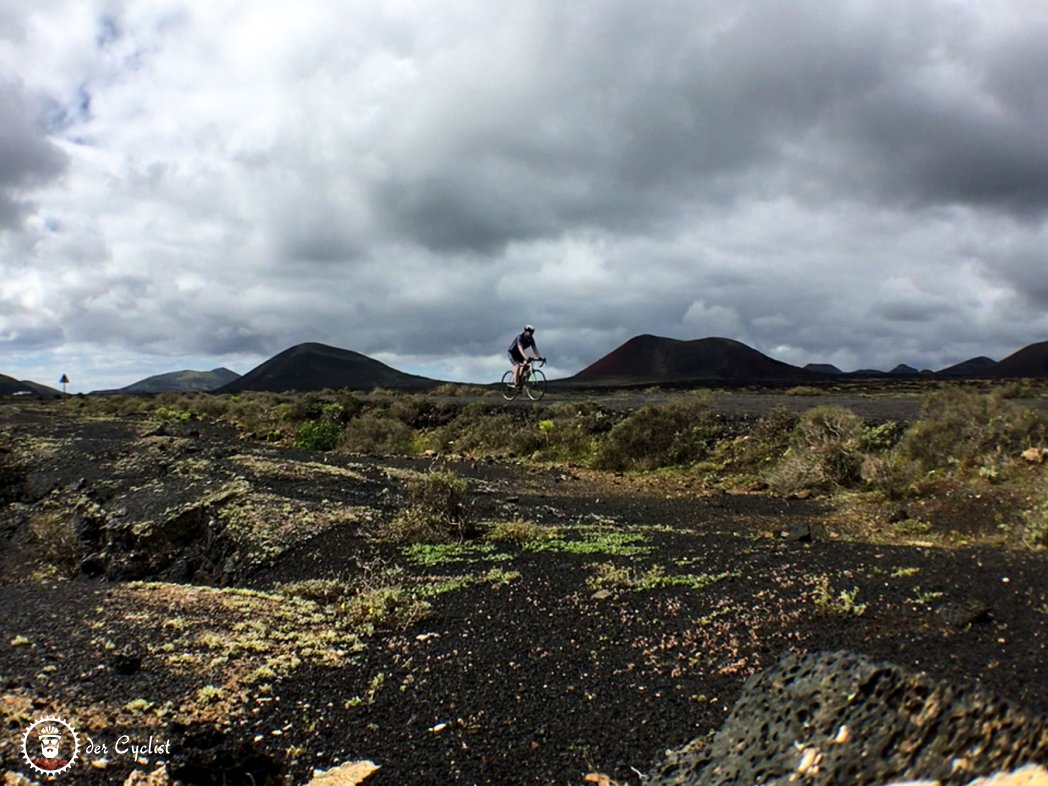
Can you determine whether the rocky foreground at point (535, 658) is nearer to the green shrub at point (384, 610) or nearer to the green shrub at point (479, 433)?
the green shrub at point (384, 610)

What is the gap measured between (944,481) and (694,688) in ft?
25.8

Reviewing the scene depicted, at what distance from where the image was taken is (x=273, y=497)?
28.9 feet

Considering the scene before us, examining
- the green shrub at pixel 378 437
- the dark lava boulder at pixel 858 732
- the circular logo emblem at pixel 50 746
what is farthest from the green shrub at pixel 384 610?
the green shrub at pixel 378 437

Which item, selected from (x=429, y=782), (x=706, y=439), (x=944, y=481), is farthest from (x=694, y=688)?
(x=706, y=439)

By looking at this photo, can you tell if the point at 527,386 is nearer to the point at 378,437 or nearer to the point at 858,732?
the point at 378,437

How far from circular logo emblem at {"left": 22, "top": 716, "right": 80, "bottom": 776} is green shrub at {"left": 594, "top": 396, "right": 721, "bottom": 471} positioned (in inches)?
490

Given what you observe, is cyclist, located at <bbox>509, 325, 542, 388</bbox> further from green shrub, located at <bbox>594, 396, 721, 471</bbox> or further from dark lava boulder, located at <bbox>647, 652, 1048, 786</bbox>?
dark lava boulder, located at <bbox>647, 652, 1048, 786</bbox>

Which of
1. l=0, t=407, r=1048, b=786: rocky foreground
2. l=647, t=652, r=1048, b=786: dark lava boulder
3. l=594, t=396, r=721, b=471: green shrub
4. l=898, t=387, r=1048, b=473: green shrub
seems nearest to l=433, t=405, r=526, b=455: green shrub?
l=594, t=396, r=721, b=471: green shrub

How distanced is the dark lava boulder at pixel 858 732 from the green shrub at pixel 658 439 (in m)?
12.2

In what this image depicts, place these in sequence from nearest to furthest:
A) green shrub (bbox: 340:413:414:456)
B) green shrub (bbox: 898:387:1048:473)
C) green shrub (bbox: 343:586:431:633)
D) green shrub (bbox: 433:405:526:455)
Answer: green shrub (bbox: 343:586:431:633), green shrub (bbox: 898:387:1048:473), green shrub (bbox: 433:405:526:455), green shrub (bbox: 340:413:414:456)

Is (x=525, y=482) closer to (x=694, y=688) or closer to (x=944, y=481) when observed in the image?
(x=944, y=481)

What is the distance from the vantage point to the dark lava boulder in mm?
2021

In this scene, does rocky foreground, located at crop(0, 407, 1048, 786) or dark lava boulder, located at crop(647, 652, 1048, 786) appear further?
rocky foreground, located at crop(0, 407, 1048, 786)

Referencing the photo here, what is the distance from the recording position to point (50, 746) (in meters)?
3.11
